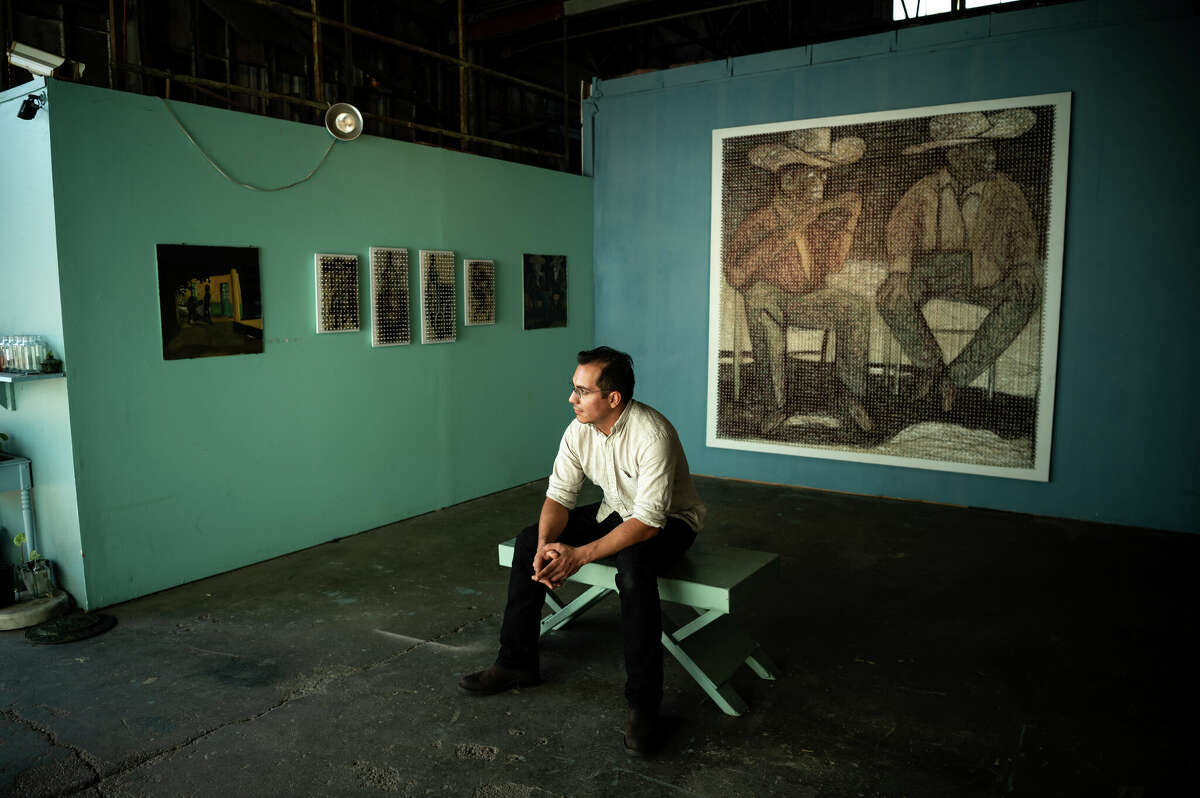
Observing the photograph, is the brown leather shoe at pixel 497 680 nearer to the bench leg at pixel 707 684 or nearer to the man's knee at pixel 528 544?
the man's knee at pixel 528 544

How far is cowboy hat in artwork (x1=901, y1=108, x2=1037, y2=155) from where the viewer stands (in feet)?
16.7

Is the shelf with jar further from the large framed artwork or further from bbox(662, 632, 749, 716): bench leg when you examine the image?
the large framed artwork

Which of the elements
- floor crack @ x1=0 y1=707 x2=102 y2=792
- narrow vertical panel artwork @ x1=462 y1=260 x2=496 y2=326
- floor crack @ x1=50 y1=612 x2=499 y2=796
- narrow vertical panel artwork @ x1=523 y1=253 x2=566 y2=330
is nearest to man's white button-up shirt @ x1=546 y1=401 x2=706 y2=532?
floor crack @ x1=50 y1=612 x2=499 y2=796

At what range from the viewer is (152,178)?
381 centimetres

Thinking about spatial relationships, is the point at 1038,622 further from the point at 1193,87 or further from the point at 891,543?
the point at 1193,87

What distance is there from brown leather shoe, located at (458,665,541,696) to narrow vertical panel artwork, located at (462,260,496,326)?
3.08 m

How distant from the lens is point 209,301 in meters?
4.05

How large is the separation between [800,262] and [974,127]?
139cm

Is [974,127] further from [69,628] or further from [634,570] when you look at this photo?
[69,628]

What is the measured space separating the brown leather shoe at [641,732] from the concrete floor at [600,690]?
0.05 m


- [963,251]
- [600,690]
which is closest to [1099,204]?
[963,251]

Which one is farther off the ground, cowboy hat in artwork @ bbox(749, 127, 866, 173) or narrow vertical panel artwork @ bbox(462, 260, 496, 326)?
cowboy hat in artwork @ bbox(749, 127, 866, 173)

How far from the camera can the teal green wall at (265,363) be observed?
367 cm

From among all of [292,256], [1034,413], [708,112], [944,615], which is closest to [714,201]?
[708,112]
